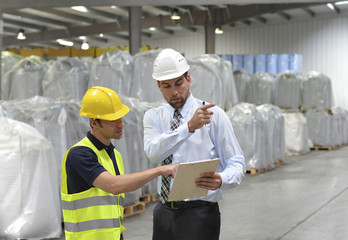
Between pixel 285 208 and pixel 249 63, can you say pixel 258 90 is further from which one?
pixel 285 208

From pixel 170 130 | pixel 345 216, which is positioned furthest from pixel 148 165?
pixel 170 130

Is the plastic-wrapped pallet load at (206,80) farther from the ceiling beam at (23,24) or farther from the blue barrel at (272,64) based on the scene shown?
the ceiling beam at (23,24)

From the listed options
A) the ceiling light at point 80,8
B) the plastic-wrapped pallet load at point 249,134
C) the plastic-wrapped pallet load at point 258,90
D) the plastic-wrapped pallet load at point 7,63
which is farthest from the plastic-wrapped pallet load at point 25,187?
the ceiling light at point 80,8

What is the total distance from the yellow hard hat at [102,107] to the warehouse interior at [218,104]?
106 inches

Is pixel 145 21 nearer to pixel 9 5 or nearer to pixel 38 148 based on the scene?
pixel 9 5

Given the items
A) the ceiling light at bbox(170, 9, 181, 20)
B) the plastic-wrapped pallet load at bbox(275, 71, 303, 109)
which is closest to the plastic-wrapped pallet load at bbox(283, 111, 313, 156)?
the plastic-wrapped pallet load at bbox(275, 71, 303, 109)

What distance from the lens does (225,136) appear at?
2305 mm

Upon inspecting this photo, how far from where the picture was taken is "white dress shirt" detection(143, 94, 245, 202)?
223 cm

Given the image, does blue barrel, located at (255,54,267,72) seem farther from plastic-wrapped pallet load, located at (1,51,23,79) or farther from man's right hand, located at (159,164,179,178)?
man's right hand, located at (159,164,179,178)

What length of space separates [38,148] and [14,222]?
0.74 meters

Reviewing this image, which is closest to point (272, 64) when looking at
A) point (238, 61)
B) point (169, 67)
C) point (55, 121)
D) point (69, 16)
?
point (238, 61)

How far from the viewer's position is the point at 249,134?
938 centimetres

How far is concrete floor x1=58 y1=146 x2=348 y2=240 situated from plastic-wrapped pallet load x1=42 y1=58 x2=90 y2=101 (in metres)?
2.66

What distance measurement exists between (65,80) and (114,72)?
86 cm
